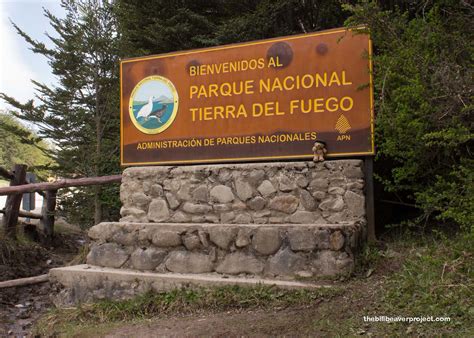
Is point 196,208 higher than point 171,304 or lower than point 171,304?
higher

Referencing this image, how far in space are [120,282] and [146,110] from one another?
7.71ft

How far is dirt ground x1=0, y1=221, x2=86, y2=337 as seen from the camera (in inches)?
266

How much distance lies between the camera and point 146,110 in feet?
22.0

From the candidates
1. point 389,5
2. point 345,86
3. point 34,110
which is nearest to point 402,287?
point 345,86

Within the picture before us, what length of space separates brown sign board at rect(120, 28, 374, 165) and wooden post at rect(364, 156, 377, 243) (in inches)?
7.8

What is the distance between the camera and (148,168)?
21.3 feet

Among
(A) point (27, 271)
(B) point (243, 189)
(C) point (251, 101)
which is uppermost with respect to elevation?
(C) point (251, 101)

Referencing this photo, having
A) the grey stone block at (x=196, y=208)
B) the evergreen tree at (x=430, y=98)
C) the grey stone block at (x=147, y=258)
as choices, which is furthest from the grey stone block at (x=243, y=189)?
the evergreen tree at (x=430, y=98)

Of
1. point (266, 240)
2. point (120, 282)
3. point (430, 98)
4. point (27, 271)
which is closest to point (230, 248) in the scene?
point (266, 240)

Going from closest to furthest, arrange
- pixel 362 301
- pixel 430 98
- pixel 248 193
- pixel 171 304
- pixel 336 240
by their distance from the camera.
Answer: pixel 362 301 → pixel 430 98 → pixel 336 240 → pixel 171 304 → pixel 248 193

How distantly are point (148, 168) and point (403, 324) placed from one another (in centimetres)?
388

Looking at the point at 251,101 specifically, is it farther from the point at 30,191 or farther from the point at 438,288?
the point at 30,191

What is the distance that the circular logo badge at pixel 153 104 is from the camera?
654cm

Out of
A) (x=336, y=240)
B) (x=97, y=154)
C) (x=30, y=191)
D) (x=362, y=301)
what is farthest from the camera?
(x=97, y=154)
